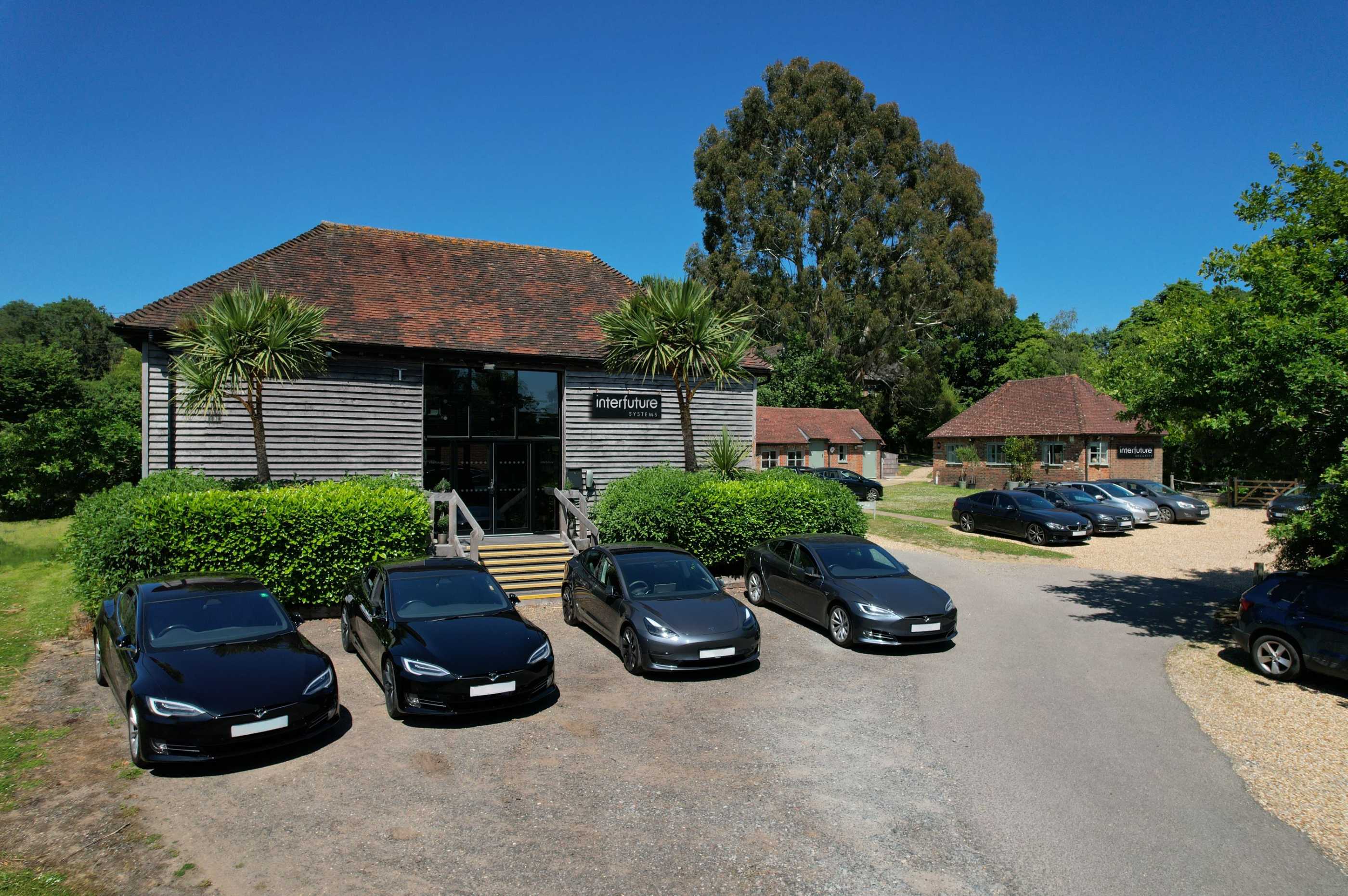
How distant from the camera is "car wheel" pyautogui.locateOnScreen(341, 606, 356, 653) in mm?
9914

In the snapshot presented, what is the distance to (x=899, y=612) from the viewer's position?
1011cm

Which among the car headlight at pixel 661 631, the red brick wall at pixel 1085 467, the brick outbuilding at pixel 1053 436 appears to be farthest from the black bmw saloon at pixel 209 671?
the red brick wall at pixel 1085 467

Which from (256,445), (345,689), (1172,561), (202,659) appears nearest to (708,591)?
(345,689)

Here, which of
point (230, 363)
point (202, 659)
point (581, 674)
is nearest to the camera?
point (202, 659)

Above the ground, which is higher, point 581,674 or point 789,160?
point 789,160

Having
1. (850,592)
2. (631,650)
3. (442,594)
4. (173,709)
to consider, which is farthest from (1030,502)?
(173,709)

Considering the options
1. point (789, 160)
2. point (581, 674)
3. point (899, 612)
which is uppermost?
point (789, 160)

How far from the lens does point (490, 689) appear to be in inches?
291

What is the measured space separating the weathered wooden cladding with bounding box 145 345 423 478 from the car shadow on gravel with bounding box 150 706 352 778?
351 inches

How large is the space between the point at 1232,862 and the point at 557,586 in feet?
35.2

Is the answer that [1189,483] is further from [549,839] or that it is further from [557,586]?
[549,839]

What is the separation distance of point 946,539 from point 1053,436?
745 inches

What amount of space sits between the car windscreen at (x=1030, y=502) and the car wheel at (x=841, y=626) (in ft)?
44.5

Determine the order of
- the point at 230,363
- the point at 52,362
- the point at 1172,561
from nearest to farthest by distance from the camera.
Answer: the point at 230,363 < the point at 1172,561 < the point at 52,362
